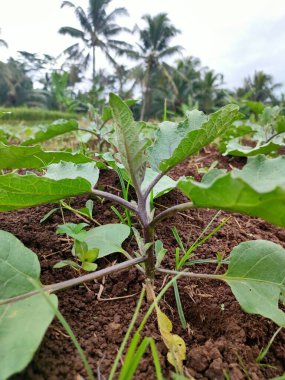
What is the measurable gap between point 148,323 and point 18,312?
11.0 inches

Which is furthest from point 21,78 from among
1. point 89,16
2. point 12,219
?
point 12,219

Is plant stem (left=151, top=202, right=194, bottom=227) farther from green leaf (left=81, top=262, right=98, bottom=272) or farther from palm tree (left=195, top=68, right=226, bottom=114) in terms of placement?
palm tree (left=195, top=68, right=226, bottom=114)

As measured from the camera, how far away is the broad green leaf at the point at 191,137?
714 millimetres

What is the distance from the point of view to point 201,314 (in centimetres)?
78

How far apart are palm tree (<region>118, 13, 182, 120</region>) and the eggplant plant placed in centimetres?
3140

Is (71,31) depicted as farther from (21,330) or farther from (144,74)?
(21,330)

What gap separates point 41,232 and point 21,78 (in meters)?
45.7

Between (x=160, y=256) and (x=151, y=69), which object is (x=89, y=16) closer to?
(x=151, y=69)

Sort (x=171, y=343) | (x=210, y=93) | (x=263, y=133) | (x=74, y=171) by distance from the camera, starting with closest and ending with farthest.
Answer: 1. (x=171, y=343)
2. (x=74, y=171)
3. (x=263, y=133)
4. (x=210, y=93)

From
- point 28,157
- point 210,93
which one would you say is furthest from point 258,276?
point 210,93

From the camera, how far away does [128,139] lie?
728mm

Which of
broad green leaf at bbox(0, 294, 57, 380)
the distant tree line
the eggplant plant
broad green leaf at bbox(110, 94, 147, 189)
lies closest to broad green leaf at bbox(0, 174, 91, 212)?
the eggplant plant

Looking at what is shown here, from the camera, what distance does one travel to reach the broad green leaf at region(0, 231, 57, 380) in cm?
51

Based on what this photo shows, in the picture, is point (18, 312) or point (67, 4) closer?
point (18, 312)
